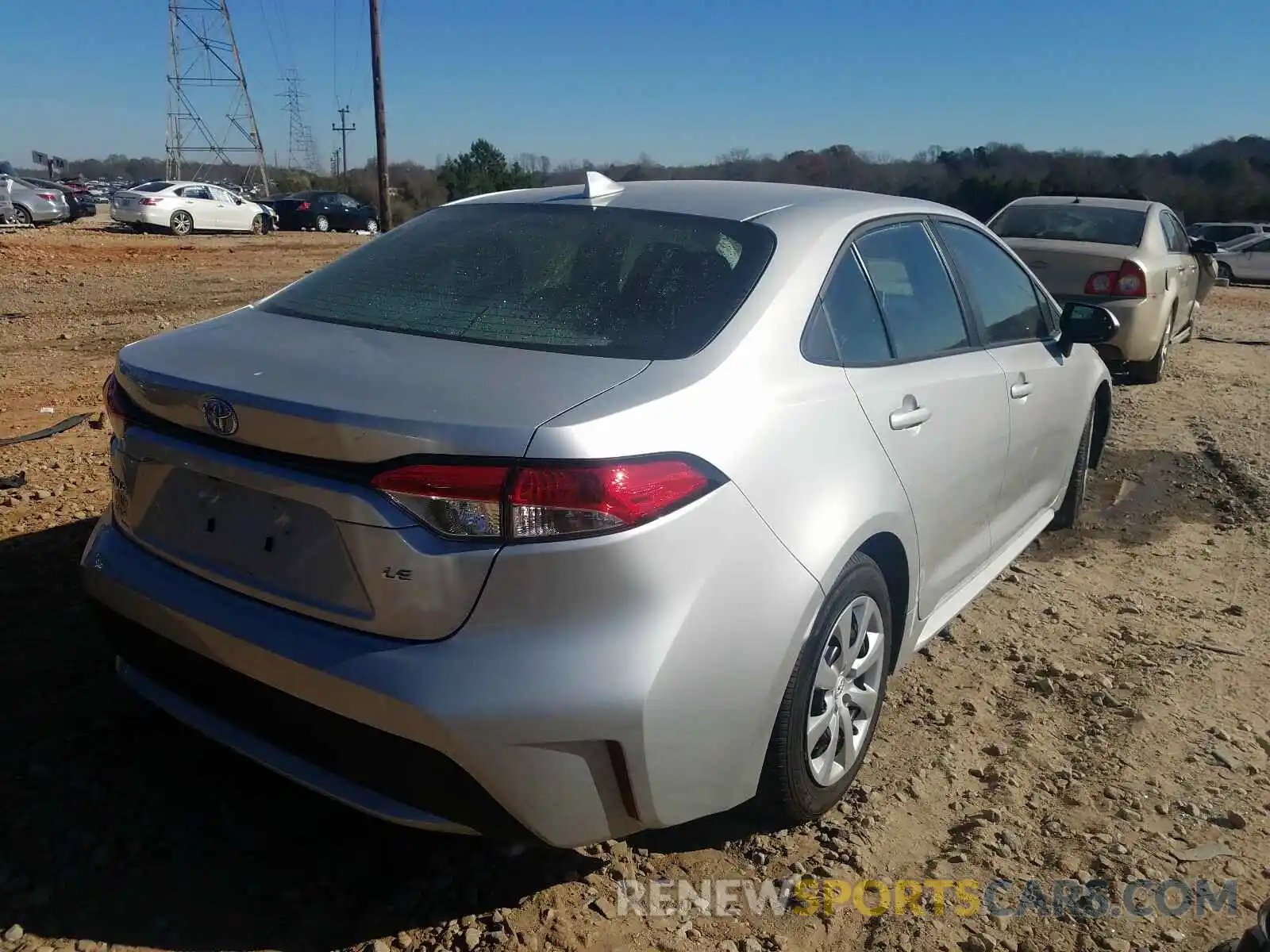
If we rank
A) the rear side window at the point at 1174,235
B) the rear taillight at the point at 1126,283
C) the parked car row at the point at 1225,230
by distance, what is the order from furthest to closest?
the parked car row at the point at 1225,230
the rear side window at the point at 1174,235
the rear taillight at the point at 1126,283

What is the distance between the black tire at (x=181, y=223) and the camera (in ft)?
90.4

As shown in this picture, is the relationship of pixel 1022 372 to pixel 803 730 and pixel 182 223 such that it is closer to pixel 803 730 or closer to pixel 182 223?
pixel 803 730

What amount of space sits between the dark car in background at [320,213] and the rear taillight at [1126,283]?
30.0 m

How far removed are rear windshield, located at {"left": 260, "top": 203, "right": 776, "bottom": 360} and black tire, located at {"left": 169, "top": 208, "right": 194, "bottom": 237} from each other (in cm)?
2747

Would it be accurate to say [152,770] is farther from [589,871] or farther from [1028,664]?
[1028,664]

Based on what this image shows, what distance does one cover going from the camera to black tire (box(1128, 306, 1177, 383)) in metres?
8.73

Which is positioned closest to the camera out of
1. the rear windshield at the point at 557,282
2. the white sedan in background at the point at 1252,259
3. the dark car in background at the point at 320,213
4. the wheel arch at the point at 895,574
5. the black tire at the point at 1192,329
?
the rear windshield at the point at 557,282

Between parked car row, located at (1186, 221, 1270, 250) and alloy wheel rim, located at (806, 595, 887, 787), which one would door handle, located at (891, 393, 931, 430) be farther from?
parked car row, located at (1186, 221, 1270, 250)

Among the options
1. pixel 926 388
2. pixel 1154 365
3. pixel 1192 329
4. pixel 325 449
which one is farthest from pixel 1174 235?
pixel 325 449

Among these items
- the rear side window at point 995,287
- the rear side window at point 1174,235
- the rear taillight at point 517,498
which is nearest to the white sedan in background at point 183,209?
the rear side window at point 1174,235

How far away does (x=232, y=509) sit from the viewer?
7.28ft

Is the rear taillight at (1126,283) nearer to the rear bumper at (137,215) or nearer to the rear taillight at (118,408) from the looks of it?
the rear taillight at (118,408)

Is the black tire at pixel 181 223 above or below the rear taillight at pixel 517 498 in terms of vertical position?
below

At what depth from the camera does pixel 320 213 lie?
34.6 metres
